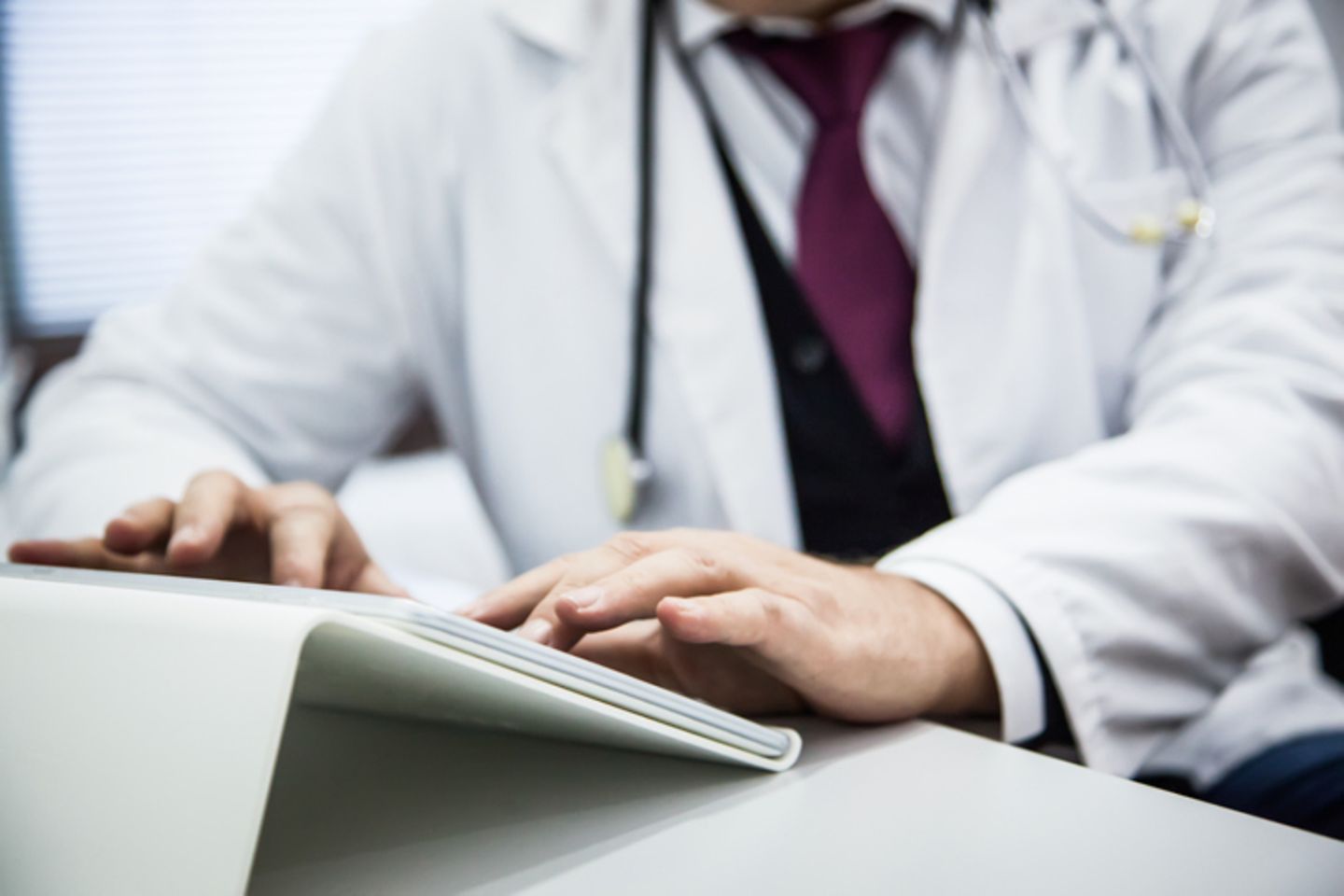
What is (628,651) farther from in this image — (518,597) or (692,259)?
(692,259)

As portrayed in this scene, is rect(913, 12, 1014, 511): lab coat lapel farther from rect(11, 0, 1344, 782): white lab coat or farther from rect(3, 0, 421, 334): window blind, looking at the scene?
rect(3, 0, 421, 334): window blind

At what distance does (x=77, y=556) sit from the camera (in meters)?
0.59

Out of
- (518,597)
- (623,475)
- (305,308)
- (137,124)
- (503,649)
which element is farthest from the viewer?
(137,124)

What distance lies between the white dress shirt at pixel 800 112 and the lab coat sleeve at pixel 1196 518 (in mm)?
229

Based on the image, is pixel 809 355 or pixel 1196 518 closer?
pixel 1196 518

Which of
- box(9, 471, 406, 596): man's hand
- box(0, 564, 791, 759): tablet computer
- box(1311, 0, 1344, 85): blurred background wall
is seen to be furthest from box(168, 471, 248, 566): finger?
box(1311, 0, 1344, 85): blurred background wall

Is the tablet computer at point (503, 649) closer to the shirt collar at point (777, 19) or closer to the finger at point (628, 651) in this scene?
the finger at point (628, 651)

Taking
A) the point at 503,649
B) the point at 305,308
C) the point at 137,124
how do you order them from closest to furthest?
1. the point at 503,649
2. the point at 305,308
3. the point at 137,124

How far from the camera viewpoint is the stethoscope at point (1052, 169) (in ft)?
2.55

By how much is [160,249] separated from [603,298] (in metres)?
1.34

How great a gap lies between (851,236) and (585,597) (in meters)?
0.50

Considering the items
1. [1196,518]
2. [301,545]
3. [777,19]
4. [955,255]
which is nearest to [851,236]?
[955,255]

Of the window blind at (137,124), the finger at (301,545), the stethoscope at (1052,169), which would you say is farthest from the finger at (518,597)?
the window blind at (137,124)

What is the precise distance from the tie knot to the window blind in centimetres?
122
